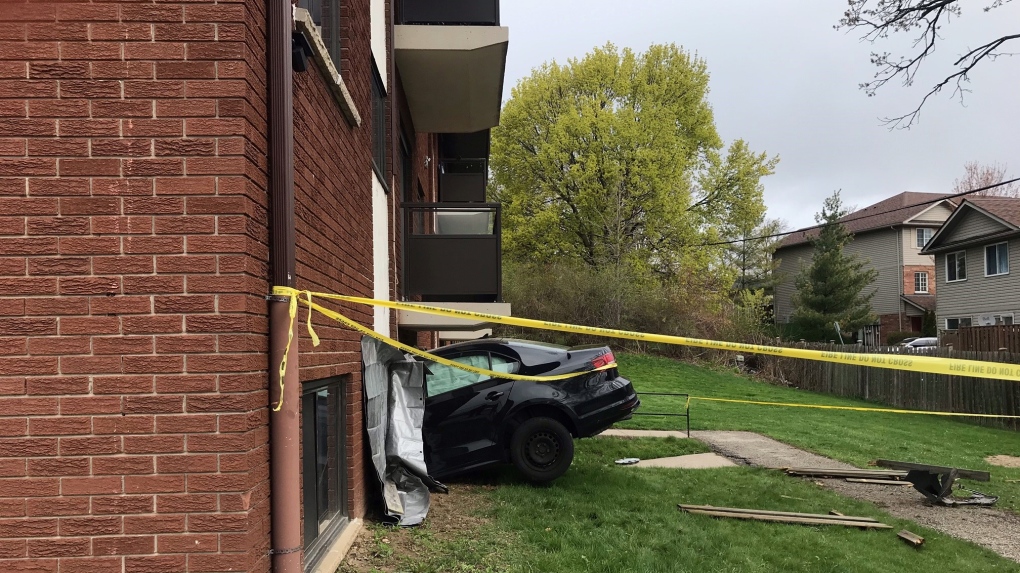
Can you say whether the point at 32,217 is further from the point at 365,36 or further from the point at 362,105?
the point at 365,36

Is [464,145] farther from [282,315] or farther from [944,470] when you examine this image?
[282,315]

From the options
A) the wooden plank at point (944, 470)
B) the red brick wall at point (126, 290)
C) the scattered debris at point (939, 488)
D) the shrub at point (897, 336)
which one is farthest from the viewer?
the shrub at point (897, 336)

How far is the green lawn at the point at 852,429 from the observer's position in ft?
35.9

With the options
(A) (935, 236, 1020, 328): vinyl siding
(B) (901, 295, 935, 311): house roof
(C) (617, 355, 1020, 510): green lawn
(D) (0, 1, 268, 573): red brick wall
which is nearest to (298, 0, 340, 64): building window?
(D) (0, 1, 268, 573): red brick wall

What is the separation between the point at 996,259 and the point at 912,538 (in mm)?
26271

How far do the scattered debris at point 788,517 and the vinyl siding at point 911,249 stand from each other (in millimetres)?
39483

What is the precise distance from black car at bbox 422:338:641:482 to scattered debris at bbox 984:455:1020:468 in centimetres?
698

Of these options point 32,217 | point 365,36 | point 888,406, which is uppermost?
point 365,36

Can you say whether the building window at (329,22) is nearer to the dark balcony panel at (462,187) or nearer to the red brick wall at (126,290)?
the red brick wall at (126,290)

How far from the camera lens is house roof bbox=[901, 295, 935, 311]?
39.7 m

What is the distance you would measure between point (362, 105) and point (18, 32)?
3512 millimetres

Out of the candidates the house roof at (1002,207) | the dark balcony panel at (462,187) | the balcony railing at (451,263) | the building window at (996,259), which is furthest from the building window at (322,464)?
the building window at (996,259)

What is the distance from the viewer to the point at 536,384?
7.98 m

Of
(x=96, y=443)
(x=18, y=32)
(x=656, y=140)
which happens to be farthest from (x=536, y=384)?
(x=656, y=140)
